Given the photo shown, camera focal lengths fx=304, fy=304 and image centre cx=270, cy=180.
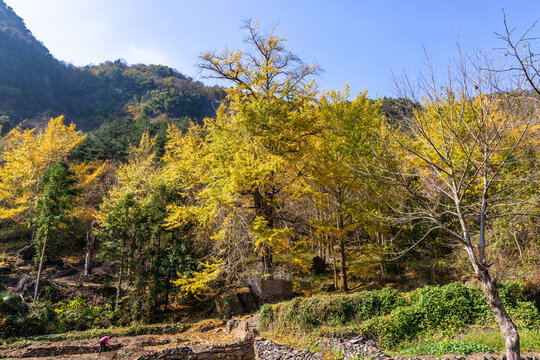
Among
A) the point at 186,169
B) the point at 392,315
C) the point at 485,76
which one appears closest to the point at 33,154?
the point at 186,169

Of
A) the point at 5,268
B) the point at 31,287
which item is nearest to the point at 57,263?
the point at 5,268

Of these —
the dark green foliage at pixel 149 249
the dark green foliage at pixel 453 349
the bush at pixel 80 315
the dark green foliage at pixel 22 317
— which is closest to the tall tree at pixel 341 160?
the dark green foliage at pixel 453 349

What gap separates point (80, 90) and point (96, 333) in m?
78.5

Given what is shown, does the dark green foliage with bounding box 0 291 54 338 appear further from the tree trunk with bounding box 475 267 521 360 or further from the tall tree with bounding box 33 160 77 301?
the tree trunk with bounding box 475 267 521 360

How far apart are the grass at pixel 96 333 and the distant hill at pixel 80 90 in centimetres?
4797

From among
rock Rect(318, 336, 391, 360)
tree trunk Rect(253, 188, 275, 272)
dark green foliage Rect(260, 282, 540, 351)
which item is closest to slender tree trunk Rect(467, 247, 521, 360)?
rock Rect(318, 336, 391, 360)

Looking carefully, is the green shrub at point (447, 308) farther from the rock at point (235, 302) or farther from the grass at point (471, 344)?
the rock at point (235, 302)

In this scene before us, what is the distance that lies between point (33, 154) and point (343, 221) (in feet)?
67.6

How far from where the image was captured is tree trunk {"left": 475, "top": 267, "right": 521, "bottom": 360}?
15.4ft

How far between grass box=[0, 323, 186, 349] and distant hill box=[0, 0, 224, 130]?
47969 millimetres

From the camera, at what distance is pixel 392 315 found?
8383mm

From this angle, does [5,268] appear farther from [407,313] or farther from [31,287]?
[407,313]

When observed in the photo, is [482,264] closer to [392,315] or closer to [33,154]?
[392,315]

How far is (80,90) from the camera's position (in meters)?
73.8
